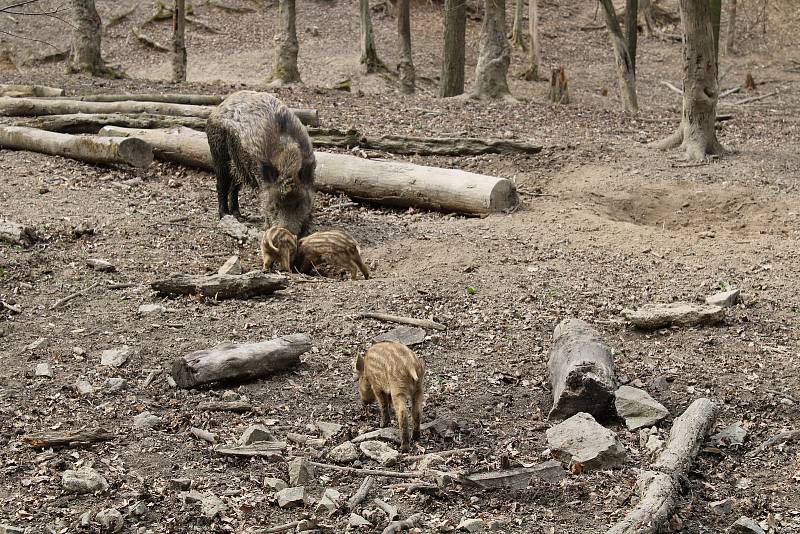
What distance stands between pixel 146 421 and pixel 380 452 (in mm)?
1400

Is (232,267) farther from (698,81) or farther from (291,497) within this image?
(698,81)

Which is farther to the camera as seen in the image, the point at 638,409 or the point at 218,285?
the point at 218,285

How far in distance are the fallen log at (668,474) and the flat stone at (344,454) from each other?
144cm

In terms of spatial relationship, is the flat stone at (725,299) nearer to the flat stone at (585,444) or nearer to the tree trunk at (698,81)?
the flat stone at (585,444)

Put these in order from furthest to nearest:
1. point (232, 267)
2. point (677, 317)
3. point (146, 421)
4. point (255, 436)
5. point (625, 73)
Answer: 1. point (625, 73)
2. point (232, 267)
3. point (677, 317)
4. point (146, 421)
5. point (255, 436)

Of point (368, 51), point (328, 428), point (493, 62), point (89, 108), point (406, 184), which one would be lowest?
point (328, 428)

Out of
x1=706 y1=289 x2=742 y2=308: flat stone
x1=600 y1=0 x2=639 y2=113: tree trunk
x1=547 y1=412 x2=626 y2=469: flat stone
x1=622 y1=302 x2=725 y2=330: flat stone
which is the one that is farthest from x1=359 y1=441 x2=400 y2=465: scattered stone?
x1=600 y1=0 x2=639 y2=113: tree trunk

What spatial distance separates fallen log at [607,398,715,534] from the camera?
421cm

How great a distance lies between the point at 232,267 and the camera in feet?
25.5

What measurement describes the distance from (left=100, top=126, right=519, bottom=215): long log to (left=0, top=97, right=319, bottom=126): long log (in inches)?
64.6

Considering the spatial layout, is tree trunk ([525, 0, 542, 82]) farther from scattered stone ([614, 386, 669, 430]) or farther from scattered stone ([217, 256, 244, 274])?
scattered stone ([614, 386, 669, 430])

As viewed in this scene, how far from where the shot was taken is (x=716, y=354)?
631 cm

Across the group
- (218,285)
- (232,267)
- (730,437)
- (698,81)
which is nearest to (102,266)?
(232,267)

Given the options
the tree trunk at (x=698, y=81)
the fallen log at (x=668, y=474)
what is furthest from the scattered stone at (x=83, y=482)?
the tree trunk at (x=698, y=81)
